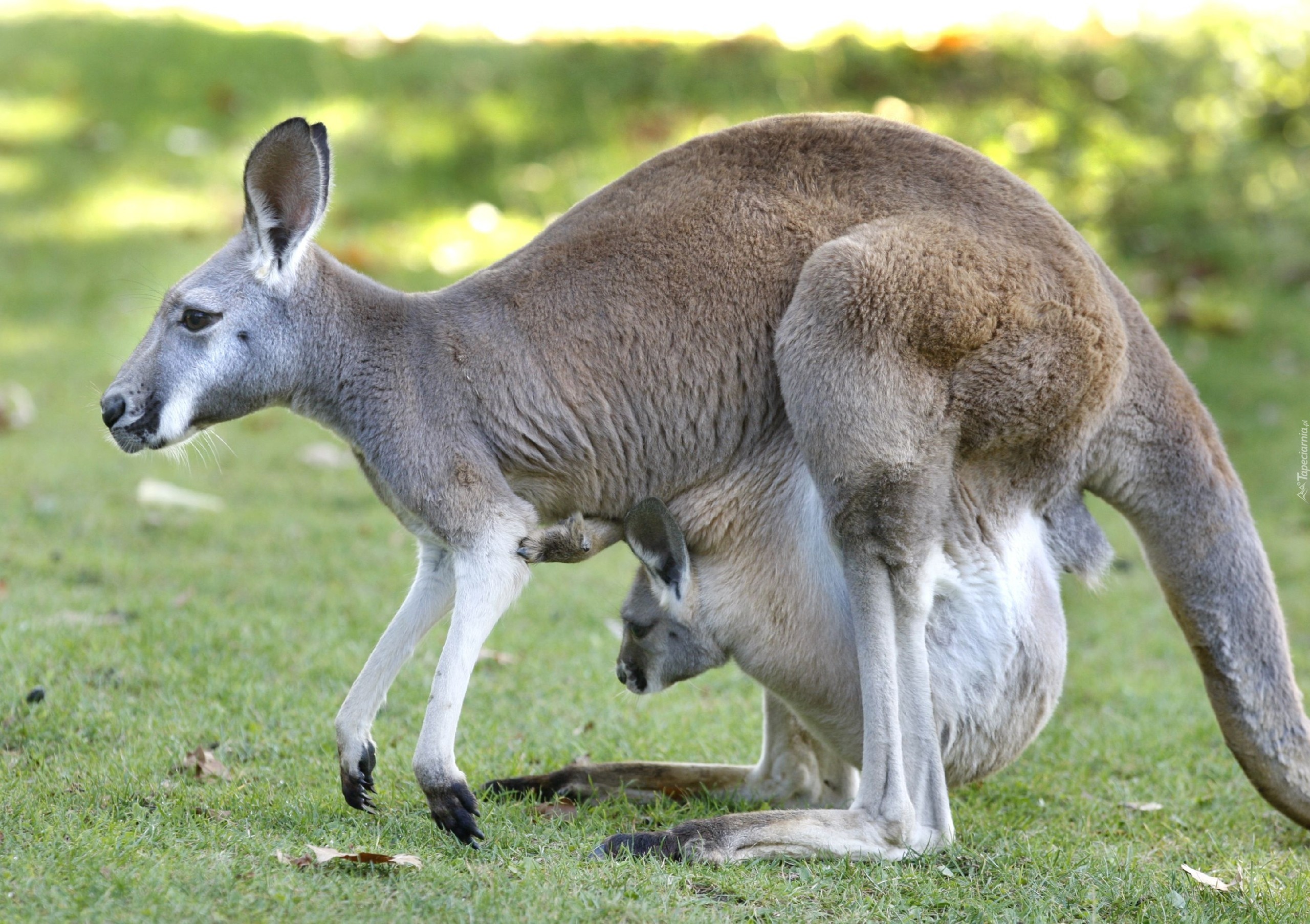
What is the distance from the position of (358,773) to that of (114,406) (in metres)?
1.00

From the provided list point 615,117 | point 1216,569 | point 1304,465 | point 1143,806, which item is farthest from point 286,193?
point 615,117

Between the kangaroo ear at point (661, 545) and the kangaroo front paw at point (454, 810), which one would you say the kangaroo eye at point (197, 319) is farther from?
the kangaroo front paw at point (454, 810)

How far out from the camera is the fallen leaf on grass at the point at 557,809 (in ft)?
11.0

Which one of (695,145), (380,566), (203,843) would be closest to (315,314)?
(695,145)

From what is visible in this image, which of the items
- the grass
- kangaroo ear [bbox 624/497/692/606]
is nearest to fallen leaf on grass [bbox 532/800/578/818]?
the grass

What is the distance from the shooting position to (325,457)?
22.0ft

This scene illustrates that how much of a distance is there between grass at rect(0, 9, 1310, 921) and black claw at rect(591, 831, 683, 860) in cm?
5

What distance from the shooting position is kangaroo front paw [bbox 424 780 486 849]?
3020 mm

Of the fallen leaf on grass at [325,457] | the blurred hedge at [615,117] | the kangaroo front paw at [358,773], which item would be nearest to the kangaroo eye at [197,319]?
the kangaroo front paw at [358,773]

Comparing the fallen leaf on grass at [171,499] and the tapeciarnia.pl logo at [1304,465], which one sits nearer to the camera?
the tapeciarnia.pl logo at [1304,465]

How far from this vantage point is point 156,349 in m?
3.26

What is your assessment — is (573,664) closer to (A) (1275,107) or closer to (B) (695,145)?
(B) (695,145)

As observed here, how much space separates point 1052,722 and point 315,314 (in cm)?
260

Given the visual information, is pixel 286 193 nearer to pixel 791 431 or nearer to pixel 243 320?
pixel 243 320
